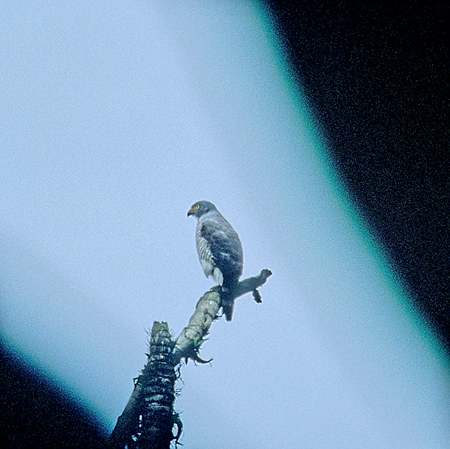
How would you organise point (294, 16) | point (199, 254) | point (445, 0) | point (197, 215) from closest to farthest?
point (445, 0) < point (294, 16) < point (199, 254) < point (197, 215)

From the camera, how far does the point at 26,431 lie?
1998mm

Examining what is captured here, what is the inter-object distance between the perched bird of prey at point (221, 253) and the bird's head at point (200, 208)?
115mm

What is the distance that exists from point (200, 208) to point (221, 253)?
1014mm

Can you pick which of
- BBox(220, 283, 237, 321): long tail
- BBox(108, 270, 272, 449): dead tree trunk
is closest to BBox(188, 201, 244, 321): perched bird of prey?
BBox(220, 283, 237, 321): long tail

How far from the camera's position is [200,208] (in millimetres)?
4406

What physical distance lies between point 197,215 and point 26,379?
2.59 m

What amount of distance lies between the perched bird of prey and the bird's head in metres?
0.11

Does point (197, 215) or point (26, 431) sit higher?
point (197, 215)

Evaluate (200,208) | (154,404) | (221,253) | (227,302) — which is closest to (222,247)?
(221,253)

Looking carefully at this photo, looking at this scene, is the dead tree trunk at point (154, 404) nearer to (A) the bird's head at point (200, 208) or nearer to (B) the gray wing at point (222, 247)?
(B) the gray wing at point (222, 247)

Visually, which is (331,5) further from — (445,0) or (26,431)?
(26,431)

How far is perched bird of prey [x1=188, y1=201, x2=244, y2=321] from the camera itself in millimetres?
2969

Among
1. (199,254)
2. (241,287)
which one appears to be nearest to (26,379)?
(241,287)

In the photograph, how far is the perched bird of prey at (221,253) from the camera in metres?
2.97
